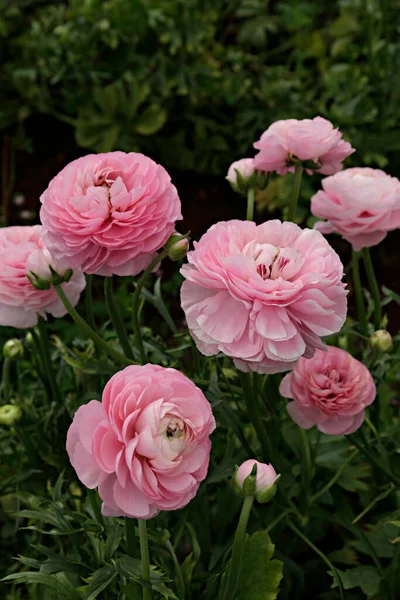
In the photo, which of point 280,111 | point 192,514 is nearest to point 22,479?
point 192,514

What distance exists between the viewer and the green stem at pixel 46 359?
85cm

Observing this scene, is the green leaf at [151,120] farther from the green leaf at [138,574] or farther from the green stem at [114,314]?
the green leaf at [138,574]

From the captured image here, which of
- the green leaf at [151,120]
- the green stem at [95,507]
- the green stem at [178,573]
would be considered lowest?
the green leaf at [151,120]

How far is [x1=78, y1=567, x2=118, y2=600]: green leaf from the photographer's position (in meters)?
0.66

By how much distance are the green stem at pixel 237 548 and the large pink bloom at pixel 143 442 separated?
60 mm

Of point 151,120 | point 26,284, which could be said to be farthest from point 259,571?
point 151,120

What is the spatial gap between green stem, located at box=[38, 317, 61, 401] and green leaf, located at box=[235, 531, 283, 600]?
1.09 ft

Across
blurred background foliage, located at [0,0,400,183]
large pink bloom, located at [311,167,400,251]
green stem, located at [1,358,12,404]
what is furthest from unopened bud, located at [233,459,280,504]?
blurred background foliage, located at [0,0,400,183]

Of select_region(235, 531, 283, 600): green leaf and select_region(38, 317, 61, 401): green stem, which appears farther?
A: select_region(38, 317, 61, 401): green stem

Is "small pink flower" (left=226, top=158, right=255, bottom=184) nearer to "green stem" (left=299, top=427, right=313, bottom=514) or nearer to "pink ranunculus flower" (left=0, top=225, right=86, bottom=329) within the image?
"pink ranunculus flower" (left=0, top=225, right=86, bottom=329)

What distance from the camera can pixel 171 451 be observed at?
0.54 m

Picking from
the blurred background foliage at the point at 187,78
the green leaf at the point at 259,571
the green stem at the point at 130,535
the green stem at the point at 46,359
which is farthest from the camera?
the blurred background foliage at the point at 187,78

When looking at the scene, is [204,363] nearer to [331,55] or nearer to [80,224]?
[80,224]

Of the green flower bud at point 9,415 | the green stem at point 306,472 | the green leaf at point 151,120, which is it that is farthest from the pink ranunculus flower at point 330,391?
the green leaf at point 151,120
